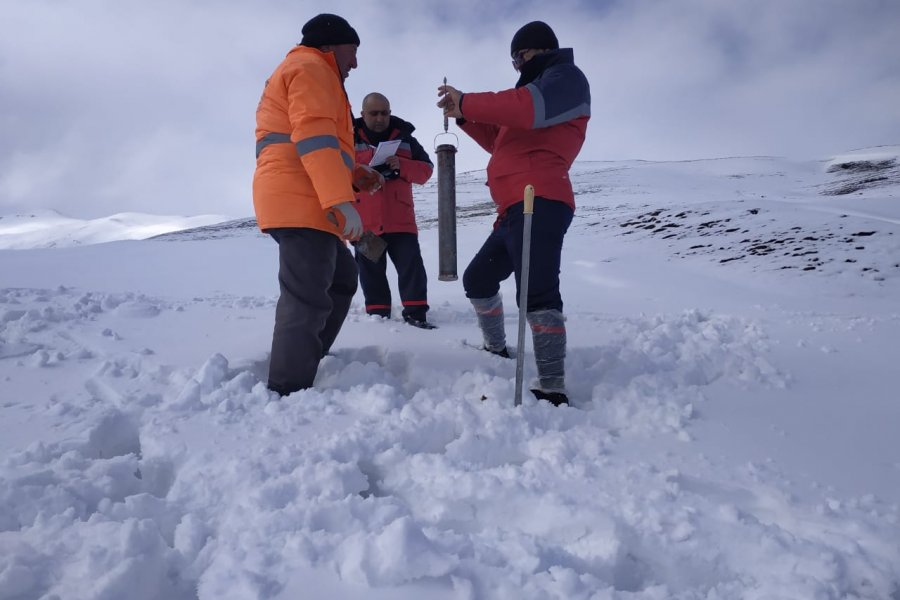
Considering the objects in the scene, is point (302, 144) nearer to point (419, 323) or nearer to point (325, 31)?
point (325, 31)

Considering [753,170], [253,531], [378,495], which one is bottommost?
[378,495]

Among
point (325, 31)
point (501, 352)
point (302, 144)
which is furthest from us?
point (501, 352)

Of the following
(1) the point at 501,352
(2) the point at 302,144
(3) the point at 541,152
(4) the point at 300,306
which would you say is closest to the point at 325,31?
(2) the point at 302,144

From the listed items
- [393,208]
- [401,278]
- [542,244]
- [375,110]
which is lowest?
[401,278]

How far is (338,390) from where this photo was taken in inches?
92.0

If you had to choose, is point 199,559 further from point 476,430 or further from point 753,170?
point 753,170

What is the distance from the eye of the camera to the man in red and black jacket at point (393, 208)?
4.11 m

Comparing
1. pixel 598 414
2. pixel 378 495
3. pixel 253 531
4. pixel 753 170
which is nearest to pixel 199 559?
pixel 253 531

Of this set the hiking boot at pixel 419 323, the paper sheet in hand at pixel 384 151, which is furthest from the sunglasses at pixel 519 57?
the hiking boot at pixel 419 323

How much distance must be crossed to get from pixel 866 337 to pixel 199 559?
13.2 feet

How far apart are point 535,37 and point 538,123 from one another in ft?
1.81

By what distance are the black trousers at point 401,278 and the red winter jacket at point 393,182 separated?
0.11 metres

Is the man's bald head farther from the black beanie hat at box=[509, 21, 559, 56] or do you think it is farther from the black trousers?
the black beanie hat at box=[509, 21, 559, 56]

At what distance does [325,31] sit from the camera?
8.32ft
